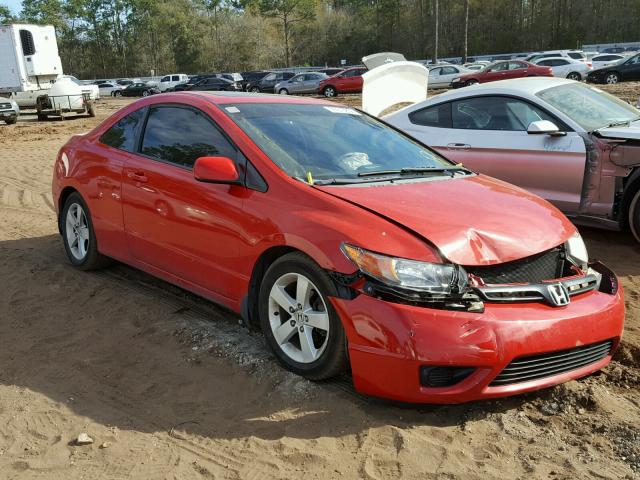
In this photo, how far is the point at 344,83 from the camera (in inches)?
1405

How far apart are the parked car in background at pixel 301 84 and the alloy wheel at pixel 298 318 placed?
116 feet

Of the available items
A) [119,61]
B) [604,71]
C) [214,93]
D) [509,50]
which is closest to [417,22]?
[509,50]

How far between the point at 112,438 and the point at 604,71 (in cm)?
3370

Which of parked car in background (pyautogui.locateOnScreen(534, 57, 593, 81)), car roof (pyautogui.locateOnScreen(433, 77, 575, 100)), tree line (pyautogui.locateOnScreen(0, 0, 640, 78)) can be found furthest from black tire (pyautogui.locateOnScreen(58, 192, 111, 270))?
tree line (pyautogui.locateOnScreen(0, 0, 640, 78))

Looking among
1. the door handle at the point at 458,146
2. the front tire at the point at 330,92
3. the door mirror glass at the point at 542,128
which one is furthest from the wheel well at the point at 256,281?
the front tire at the point at 330,92

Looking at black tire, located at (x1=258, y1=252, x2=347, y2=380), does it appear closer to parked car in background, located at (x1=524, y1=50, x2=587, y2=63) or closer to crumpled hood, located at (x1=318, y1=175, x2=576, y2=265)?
crumpled hood, located at (x1=318, y1=175, x2=576, y2=265)

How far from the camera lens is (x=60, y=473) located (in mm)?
2797

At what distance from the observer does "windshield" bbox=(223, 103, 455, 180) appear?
385cm

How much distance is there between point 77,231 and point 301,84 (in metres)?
34.1

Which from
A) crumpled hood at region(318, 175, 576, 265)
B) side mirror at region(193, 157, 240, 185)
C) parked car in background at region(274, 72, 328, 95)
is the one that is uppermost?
side mirror at region(193, 157, 240, 185)

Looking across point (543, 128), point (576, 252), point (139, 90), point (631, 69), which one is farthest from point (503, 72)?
point (576, 252)

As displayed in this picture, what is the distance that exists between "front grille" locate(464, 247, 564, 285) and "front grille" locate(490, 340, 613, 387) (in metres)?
0.39

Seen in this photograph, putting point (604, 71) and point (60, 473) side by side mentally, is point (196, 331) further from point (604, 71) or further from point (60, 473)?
point (604, 71)

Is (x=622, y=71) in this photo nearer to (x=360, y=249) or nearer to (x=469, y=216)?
(x=469, y=216)
